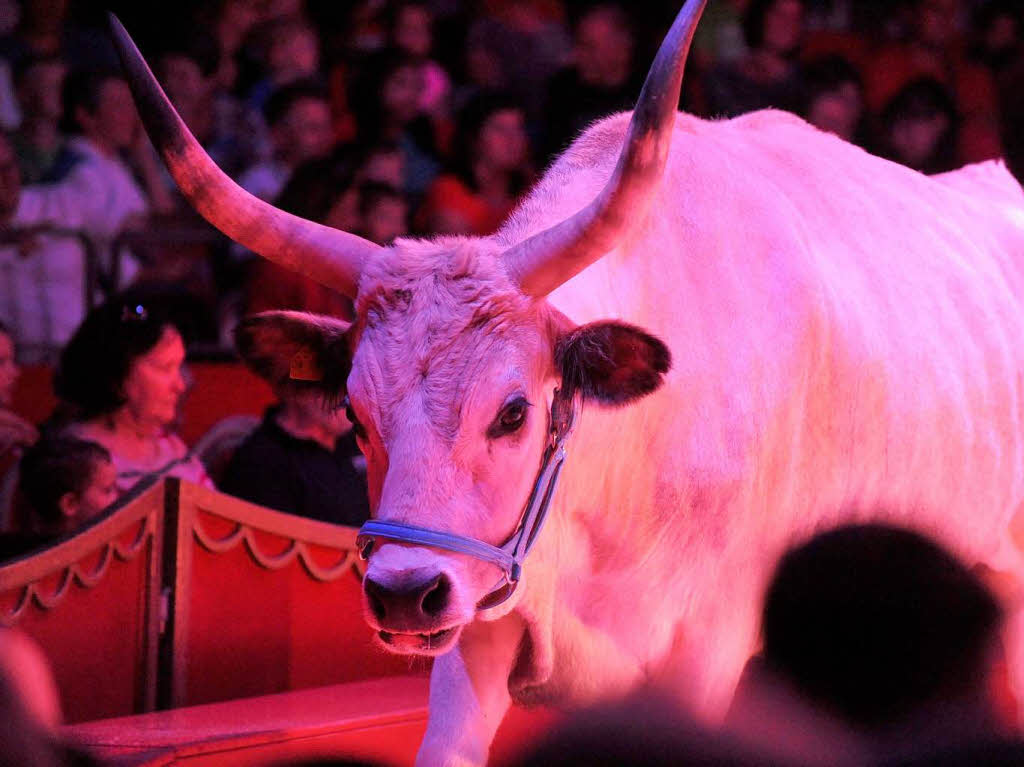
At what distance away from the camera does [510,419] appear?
329cm

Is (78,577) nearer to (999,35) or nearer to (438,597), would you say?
(438,597)

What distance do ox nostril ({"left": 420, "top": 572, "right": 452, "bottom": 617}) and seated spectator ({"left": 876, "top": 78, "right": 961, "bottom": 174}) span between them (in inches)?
225

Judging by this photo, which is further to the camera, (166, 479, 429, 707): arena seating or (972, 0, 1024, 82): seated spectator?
(972, 0, 1024, 82): seated spectator

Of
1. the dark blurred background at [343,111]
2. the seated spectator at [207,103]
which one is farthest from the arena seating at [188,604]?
the seated spectator at [207,103]

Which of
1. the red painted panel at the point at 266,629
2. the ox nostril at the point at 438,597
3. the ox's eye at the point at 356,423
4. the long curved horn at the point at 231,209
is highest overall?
the long curved horn at the point at 231,209

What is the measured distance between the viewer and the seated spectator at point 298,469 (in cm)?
516

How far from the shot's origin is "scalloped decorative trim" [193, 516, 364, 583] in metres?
4.37

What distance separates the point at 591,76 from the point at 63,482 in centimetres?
421

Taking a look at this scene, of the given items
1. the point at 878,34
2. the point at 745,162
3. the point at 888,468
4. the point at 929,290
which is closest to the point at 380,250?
the point at 745,162

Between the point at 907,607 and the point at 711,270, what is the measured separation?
2265 millimetres

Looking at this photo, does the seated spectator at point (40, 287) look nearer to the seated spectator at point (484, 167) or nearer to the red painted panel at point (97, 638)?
the seated spectator at point (484, 167)

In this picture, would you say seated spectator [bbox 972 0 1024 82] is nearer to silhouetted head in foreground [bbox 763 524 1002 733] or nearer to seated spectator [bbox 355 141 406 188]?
seated spectator [bbox 355 141 406 188]

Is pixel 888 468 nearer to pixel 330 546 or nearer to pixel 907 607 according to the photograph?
pixel 330 546

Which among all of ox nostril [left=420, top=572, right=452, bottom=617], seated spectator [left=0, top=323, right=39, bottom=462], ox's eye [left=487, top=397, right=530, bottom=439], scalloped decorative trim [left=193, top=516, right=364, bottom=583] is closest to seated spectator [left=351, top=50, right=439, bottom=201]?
seated spectator [left=0, top=323, right=39, bottom=462]
